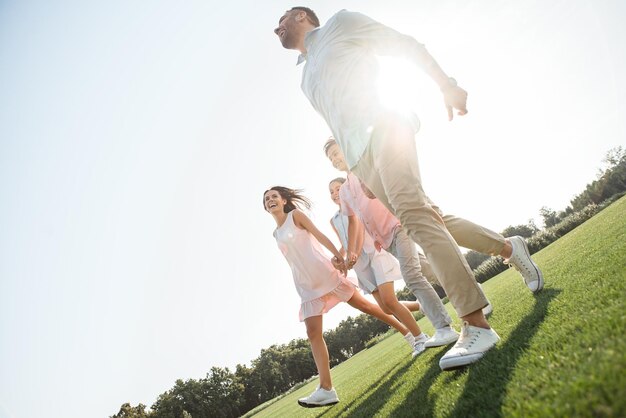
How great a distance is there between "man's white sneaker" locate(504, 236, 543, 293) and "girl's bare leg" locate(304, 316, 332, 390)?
89.7 inches

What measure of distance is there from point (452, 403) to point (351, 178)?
3.88m

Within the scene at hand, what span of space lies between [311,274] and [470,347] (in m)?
2.80

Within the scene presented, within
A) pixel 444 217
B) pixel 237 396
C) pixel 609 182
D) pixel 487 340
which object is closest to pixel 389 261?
pixel 444 217

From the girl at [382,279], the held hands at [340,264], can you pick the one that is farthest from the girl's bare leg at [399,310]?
the held hands at [340,264]

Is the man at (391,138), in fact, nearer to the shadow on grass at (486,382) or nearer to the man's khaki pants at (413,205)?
the man's khaki pants at (413,205)

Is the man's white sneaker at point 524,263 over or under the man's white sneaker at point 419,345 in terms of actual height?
over

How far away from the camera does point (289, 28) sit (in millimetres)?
3537

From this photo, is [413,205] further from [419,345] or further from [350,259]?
[419,345]

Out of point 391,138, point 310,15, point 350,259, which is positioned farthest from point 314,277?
point 310,15

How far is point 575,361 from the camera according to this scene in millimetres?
1294

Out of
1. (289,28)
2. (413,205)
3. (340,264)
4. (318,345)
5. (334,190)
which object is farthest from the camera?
(334,190)

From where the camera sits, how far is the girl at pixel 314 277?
Answer: 14.0 ft

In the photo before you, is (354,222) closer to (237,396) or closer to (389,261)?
(389,261)

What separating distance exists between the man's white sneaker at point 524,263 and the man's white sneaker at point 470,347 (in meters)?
1.26
